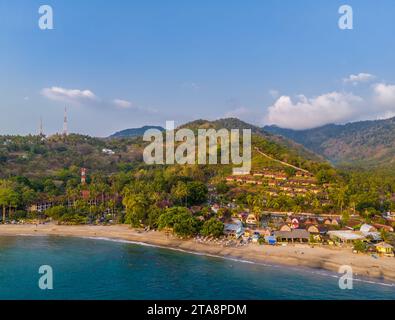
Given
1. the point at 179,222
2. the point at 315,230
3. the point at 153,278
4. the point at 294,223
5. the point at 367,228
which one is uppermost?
the point at 179,222

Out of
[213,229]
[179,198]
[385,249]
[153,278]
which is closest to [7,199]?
[179,198]

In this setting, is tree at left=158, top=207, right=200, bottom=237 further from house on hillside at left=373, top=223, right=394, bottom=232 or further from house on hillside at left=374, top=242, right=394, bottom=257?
house on hillside at left=373, top=223, right=394, bottom=232

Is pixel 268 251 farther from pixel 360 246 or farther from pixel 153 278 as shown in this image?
pixel 153 278

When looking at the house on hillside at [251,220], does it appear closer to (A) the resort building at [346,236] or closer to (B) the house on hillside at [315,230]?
(B) the house on hillside at [315,230]

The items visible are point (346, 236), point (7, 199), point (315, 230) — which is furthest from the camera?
point (7, 199)

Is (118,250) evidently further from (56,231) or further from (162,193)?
(162,193)

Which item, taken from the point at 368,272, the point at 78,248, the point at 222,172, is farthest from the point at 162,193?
the point at 368,272

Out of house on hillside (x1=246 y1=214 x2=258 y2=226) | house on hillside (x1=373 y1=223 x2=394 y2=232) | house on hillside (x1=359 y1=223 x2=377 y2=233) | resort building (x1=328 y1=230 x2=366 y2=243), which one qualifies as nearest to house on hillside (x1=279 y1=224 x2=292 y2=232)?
resort building (x1=328 y1=230 x2=366 y2=243)
